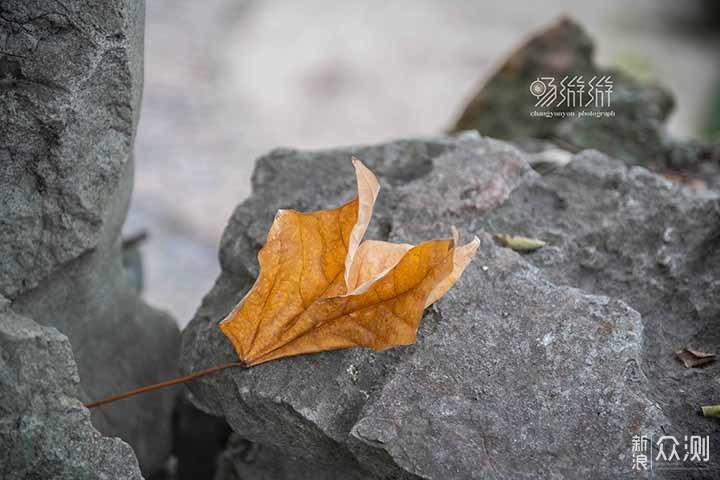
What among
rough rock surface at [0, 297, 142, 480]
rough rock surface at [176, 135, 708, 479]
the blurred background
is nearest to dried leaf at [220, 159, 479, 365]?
rough rock surface at [176, 135, 708, 479]

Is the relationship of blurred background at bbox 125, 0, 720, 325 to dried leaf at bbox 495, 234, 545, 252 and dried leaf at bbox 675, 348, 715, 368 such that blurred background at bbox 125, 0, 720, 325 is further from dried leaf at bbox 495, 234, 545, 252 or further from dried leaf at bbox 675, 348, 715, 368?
dried leaf at bbox 675, 348, 715, 368

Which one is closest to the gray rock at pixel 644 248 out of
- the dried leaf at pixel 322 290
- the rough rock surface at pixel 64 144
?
the dried leaf at pixel 322 290

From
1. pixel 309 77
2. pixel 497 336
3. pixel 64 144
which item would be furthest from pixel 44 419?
pixel 309 77

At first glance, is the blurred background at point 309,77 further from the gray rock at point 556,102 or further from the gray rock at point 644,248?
the gray rock at point 644,248

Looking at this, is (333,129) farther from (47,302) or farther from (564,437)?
(564,437)

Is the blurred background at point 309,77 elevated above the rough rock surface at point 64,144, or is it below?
above

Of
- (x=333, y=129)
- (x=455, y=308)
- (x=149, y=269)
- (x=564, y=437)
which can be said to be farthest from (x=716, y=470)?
(x=333, y=129)

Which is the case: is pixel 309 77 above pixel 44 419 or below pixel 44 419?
above

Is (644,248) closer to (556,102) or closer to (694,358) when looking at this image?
(694,358)
